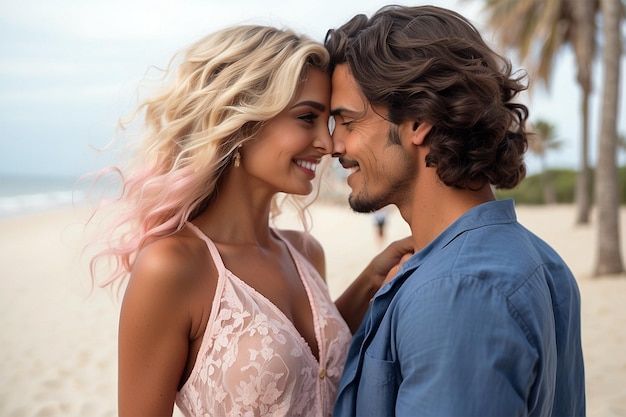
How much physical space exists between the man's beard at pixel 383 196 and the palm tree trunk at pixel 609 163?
8190mm

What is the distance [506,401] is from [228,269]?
4.75 feet

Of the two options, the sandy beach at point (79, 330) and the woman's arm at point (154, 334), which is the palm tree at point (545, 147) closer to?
the sandy beach at point (79, 330)

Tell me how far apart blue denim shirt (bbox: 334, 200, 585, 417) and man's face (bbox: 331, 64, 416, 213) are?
0.37 meters

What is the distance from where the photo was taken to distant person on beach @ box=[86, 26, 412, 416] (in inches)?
95.7

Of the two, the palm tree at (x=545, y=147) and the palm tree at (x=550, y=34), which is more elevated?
the palm tree at (x=550, y=34)

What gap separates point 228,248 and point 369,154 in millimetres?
854

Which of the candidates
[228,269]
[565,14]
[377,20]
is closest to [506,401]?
[228,269]

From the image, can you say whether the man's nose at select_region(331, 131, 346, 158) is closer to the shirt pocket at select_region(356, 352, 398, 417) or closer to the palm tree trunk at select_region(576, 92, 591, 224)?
the shirt pocket at select_region(356, 352, 398, 417)

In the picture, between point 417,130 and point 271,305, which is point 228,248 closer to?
point 271,305

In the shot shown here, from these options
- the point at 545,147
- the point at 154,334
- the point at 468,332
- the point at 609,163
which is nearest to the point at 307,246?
the point at 154,334

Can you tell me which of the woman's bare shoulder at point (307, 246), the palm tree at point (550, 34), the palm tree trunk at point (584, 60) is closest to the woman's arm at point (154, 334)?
the woman's bare shoulder at point (307, 246)

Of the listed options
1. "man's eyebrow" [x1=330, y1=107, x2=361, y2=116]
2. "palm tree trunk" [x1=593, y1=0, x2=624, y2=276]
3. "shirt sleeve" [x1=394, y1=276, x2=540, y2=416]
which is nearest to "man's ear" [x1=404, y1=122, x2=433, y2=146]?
"man's eyebrow" [x1=330, y1=107, x2=361, y2=116]

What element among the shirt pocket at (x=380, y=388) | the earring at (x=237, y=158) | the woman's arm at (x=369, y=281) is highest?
the earring at (x=237, y=158)

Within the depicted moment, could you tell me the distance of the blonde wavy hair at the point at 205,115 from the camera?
9.01 feet
